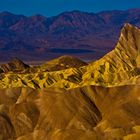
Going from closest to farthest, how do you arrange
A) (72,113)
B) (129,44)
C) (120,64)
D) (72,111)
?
1. (72,113)
2. (72,111)
3. (120,64)
4. (129,44)

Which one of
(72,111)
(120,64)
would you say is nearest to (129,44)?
(120,64)

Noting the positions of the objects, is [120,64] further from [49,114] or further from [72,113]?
[72,113]

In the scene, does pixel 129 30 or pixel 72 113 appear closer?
pixel 72 113

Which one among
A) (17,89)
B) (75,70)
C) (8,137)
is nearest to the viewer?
(8,137)

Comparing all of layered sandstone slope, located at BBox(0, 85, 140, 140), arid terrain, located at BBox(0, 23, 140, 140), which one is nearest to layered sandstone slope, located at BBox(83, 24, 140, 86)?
arid terrain, located at BBox(0, 23, 140, 140)

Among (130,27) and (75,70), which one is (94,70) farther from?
(130,27)

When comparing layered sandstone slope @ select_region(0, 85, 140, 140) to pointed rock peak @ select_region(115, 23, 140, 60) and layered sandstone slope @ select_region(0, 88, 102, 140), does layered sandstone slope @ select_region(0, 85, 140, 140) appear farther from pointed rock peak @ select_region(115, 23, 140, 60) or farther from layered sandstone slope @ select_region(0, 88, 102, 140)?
pointed rock peak @ select_region(115, 23, 140, 60)

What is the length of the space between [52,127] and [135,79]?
33.2 metres

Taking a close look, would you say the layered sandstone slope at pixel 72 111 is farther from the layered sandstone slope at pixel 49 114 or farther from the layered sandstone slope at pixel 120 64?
the layered sandstone slope at pixel 120 64

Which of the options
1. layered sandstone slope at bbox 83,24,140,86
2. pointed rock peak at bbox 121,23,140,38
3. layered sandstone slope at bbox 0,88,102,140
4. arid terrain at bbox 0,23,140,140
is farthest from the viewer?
pointed rock peak at bbox 121,23,140,38

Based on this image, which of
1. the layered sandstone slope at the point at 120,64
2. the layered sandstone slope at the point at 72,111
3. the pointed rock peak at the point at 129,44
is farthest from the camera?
the pointed rock peak at the point at 129,44

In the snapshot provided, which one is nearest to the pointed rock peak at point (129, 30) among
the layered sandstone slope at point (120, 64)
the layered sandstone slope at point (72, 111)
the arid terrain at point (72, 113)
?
the layered sandstone slope at point (120, 64)

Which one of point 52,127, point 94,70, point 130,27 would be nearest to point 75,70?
point 94,70

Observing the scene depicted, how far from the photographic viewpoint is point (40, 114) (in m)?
111
